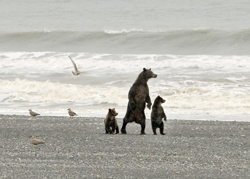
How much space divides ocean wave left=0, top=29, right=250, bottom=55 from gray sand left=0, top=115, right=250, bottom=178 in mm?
16114

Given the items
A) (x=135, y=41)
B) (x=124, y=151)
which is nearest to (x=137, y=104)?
(x=124, y=151)

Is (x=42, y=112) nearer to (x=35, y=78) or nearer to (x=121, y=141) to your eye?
(x=121, y=141)

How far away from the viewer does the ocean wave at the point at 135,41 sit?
27.8 meters

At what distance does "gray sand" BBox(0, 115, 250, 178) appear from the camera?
21.8 ft

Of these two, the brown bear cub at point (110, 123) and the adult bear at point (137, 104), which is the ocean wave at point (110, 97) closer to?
the brown bear cub at point (110, 123)

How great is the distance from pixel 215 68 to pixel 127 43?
34.0ft

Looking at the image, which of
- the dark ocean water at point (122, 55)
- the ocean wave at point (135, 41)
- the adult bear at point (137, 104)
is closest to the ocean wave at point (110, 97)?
the dark ocean water at point (122, 55)

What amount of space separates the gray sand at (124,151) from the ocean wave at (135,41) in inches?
634

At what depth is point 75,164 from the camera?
23.1 ft

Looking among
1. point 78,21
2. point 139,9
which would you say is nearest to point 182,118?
point 78,21

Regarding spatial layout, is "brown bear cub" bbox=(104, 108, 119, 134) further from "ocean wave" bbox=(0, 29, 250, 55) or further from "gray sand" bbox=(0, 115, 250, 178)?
"ocean wave" bbox=(0, 29, 250, 55)

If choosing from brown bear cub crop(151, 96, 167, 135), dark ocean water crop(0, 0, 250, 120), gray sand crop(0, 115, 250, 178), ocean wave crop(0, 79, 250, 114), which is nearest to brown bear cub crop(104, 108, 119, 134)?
gray sand crop(0, 115, 250, 178)

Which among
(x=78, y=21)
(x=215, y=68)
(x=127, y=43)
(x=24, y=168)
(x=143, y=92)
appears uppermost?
(x=78, y=21)

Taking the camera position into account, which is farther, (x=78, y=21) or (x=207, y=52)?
(x=78, y=21)
